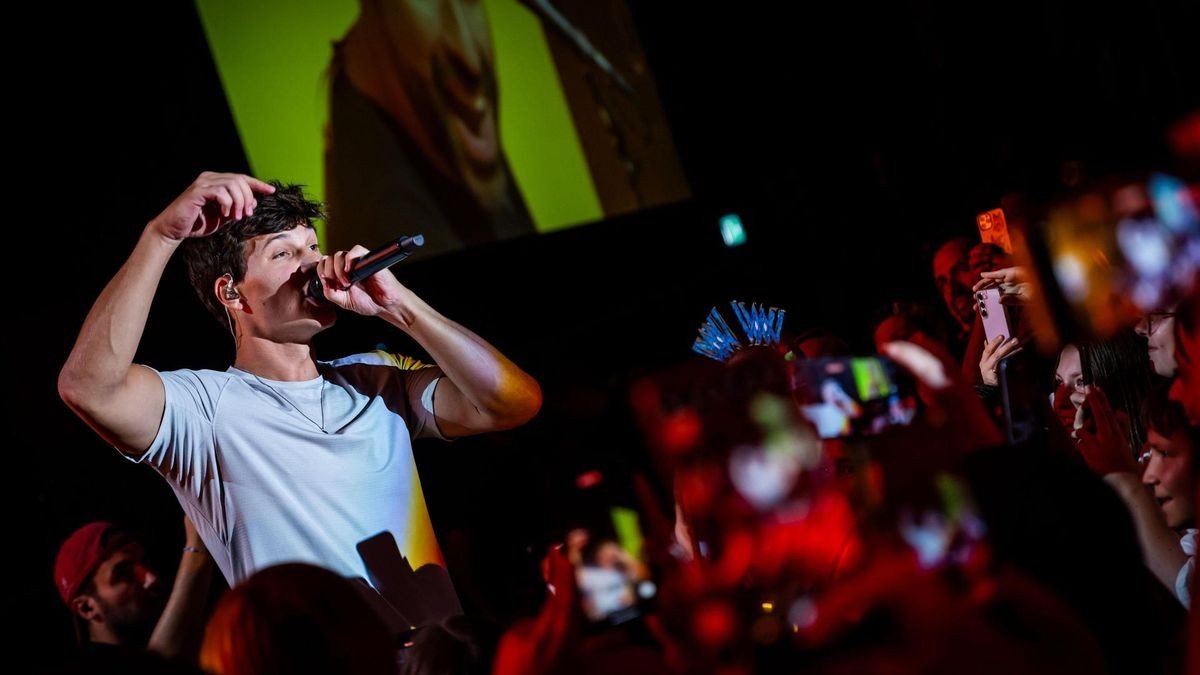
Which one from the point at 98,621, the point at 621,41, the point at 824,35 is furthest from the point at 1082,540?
the point at 824,35

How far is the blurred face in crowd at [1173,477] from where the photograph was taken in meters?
1.63

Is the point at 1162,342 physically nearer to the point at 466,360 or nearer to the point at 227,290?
the point at 466,360

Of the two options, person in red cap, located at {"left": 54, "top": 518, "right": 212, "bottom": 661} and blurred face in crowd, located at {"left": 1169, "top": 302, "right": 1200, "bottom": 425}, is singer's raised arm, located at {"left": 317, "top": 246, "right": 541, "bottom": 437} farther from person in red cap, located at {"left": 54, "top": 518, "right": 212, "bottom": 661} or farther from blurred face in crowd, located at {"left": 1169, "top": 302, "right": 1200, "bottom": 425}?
blurred face in crowd, located at {"left": 1169, "top": 302, "right": 1200, "bottom": 425}

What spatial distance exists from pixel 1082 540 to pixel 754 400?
822 mm

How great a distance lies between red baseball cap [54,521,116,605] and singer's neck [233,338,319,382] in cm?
81

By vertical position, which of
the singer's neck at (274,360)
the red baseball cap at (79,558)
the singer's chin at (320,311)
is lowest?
the red baseball cap at (79,558)

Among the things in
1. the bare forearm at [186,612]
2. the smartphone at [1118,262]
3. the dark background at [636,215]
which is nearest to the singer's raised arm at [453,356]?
the bare forearm at [186,612]

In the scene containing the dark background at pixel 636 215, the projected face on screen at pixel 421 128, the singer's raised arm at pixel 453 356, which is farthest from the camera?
the projected face on screen at pixel 421 128

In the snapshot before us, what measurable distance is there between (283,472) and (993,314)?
1761mm

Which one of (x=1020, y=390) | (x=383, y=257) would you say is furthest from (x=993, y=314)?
(x=383, y=257)

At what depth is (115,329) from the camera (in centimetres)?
162

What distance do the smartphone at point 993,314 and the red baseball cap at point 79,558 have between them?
2.22 m

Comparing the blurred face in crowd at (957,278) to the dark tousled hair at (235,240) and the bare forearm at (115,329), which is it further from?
the bare forearm at (115,329)

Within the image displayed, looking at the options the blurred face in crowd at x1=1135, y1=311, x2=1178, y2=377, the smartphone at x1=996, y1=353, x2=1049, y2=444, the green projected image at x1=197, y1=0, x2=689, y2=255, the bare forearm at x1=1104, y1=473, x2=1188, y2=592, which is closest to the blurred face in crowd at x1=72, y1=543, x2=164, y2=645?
the green projected image at x1=197, y1=0, x2=689, y2=255
